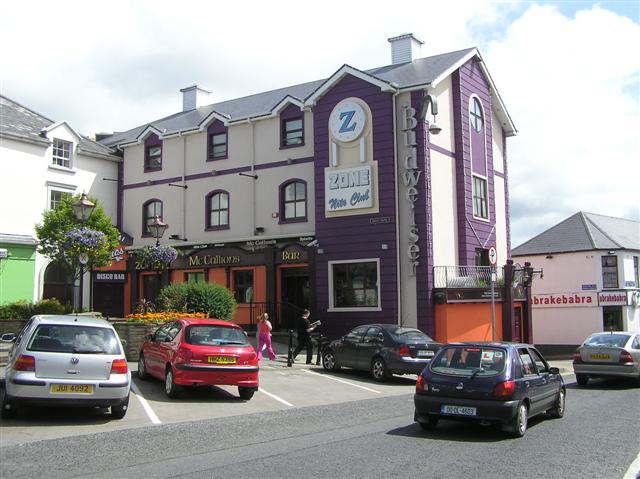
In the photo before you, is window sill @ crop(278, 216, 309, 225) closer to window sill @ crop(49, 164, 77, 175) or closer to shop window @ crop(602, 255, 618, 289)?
window sill @ crop(49, 164, 77, 175)

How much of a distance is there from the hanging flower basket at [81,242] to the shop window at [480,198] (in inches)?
563

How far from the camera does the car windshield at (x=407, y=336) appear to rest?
55.3 ft

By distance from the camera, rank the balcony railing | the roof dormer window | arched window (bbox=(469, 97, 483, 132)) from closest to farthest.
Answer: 1. the balcony railing
2. arched window (bbox=(469, 97, 483, 132))
3. the roof dormer window

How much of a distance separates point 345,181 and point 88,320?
579 inches

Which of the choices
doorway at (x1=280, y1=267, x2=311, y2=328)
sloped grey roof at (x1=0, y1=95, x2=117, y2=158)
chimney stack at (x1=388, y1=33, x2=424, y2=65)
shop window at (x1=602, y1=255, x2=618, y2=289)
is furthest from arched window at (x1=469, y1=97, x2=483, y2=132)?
sloped grey roof at (x1=0, y1=95, x2=117, y2=158)

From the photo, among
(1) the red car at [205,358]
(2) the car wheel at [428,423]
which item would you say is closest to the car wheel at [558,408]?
(2) the car wheel at [428,423]

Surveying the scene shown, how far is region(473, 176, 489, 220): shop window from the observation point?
2648cm

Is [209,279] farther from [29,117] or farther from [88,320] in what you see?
[88,320]

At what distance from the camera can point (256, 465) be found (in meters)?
7.56

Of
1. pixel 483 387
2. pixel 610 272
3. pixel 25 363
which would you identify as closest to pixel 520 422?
pixel 483 387

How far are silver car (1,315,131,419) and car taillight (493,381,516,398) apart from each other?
5.55 m

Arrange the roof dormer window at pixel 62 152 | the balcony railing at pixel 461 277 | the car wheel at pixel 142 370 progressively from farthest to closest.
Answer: the roof dormer window at pixel 62 152 < the balcony railing at pixel 461 277 < the car wheel at pixel 142 370

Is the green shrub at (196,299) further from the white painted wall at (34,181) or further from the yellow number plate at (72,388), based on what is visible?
the white painted wall at (34,181)

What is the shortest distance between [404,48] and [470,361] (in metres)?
20.4
